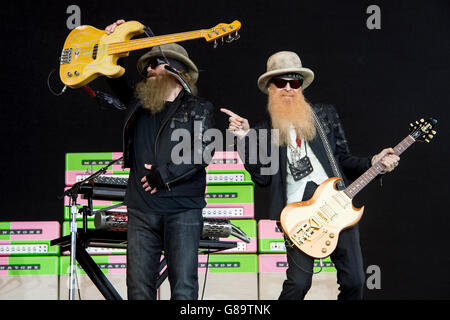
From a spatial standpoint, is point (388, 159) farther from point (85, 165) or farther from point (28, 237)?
point (28, 237)

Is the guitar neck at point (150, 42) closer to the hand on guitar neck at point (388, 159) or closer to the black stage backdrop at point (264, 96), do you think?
the hand on guitar neck at point (388, 159)

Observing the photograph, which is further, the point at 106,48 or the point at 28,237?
the point at 28,237

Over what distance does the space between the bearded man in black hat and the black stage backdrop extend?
1.75 meters

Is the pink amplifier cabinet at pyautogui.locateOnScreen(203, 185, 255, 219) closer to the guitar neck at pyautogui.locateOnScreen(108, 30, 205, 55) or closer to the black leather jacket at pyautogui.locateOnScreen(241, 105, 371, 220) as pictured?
the black leather jacket at pyautogui.locateOnScreen(241, 105, 371, 220)

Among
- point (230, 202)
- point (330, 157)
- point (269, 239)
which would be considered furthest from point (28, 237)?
point (330, 157)

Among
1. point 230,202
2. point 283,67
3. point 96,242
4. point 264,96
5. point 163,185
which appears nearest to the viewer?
point 163,185

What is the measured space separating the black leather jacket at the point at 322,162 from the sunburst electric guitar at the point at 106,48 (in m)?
0.65

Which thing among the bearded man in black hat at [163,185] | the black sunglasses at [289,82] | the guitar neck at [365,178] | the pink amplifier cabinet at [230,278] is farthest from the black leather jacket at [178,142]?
the pink amplifier cabinet at [230,278]

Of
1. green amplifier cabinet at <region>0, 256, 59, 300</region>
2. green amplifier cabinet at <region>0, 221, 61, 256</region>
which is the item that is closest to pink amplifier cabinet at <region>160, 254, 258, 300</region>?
green amplifier cabinet at <region>0, 256, 59, 300</region>

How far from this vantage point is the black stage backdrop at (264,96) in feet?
17.6

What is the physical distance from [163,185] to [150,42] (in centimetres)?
82

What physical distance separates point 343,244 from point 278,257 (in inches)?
61.8

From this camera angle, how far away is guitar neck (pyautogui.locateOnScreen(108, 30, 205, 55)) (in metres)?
3.63

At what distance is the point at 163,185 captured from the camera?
3.43 metres
